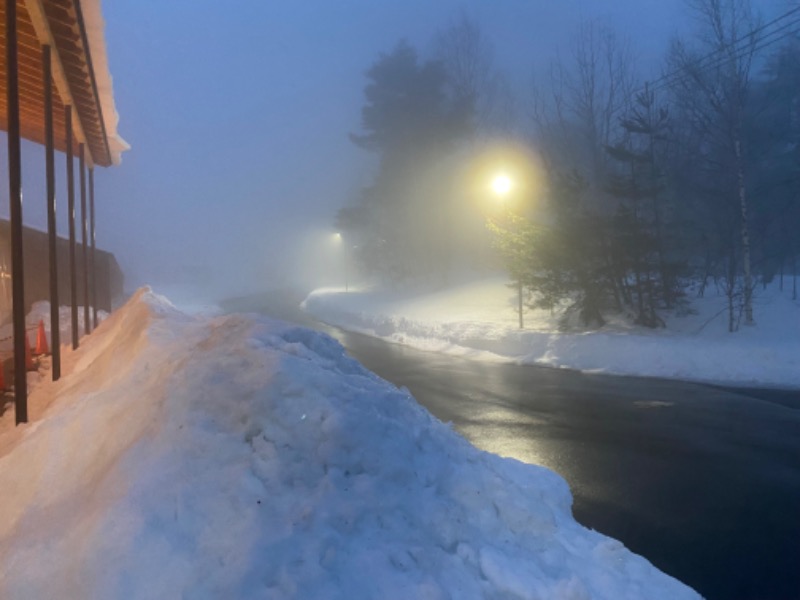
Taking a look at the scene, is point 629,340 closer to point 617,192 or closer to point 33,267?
point 617,192

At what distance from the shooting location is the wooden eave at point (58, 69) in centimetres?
730

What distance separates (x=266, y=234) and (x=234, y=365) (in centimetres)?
14264

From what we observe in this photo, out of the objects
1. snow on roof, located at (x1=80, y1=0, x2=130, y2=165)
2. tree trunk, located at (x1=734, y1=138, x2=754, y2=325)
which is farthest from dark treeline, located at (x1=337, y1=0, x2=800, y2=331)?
snow on roof, located at (x1=80, y1=0, x2=130, y2=165)

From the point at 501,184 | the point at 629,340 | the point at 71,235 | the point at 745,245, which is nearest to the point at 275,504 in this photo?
the point at 71,235

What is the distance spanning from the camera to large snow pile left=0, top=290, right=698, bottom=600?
2875 mm

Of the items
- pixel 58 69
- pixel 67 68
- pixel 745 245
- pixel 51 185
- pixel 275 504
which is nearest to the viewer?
pixel 275 504

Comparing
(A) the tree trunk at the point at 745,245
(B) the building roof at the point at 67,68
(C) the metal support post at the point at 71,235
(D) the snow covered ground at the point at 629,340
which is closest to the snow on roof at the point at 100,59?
(B) the building roof at the point at 67,68

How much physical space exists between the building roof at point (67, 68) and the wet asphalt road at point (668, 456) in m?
7.38

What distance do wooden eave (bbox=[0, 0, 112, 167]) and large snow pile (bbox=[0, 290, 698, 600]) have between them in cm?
540

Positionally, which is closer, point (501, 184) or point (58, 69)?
point (58, 69)

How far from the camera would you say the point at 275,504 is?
3184mm

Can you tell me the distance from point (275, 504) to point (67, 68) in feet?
28.4

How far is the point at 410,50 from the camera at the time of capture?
148 feet

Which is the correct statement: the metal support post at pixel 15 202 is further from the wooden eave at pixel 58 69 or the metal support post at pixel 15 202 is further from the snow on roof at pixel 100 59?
the snow on roof at pixel 100 59
